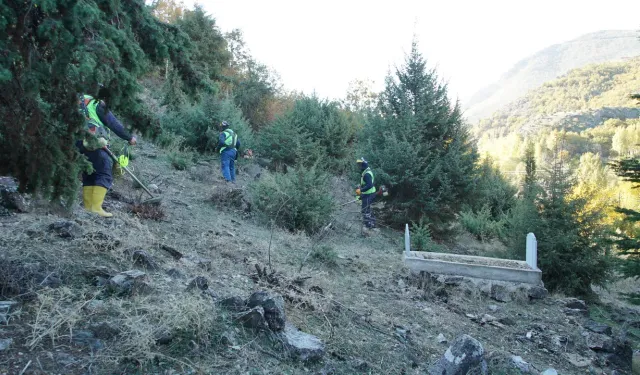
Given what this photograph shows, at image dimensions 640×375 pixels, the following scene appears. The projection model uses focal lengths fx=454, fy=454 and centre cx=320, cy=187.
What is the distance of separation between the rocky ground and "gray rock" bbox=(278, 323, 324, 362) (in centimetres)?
1

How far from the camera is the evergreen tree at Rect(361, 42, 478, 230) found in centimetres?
1359

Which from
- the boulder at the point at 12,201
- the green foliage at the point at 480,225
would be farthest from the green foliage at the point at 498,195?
the boulder at the point at 12,201

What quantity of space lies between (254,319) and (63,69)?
2378 mm

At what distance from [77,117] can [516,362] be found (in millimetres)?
4764

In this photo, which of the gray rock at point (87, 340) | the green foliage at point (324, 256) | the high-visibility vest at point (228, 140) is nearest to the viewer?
the gray rock at point (87, 340)

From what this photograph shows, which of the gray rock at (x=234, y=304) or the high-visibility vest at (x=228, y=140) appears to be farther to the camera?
the high-visibility vest at (x=228, y=140)

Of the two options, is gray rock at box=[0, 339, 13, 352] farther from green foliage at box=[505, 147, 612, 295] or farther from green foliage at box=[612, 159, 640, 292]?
green foliage at box=[505, 147, 612, 295]

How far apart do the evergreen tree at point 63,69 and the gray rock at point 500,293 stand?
6.45 m

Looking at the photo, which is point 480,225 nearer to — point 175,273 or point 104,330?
point 175,273

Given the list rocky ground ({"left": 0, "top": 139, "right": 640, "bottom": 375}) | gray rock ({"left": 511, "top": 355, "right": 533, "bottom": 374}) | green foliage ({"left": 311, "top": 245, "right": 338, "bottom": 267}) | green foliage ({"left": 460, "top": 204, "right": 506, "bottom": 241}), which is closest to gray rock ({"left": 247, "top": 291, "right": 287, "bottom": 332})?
rocky ground ({"left": 0, "top": 139, "right": 640, "bottom": 375})

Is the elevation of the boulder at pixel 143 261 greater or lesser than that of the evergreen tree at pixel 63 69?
lesser

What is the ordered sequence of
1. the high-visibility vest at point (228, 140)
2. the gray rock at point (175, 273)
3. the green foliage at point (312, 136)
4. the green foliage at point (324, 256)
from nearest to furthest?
the gray rock at point (175, 273), the green foliage at point (324, 256), the high-visibility vest at point (228, 140), the green foliage at point (312, 136)

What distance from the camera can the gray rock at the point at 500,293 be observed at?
7998mm

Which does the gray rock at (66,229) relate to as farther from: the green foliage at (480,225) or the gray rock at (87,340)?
the green foliage at (480,225)
